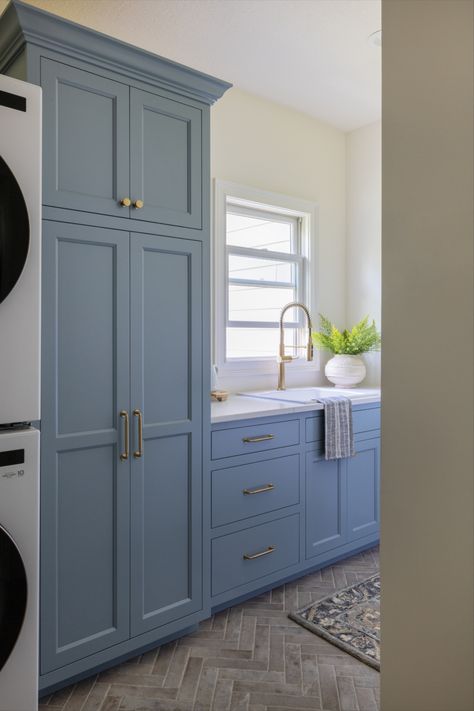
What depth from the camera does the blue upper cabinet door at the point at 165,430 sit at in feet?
6.75

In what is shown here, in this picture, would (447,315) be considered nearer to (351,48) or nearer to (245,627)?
(245,627)

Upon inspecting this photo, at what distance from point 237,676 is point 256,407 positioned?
3.86ft

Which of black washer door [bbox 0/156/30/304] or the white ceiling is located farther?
the white ceiling

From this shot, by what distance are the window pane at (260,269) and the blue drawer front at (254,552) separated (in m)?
1.60

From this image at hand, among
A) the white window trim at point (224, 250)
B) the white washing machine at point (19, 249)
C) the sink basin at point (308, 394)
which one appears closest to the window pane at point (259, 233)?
the white window trim at point (224, 250)

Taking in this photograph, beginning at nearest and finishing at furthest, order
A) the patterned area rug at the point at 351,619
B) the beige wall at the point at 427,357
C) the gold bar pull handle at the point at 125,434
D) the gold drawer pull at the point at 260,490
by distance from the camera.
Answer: the beige wall at the point at 427,357, the gold bar pull handle at the point at 125,434, the patterned area rug at the point at 351,619, the gold drawer pull at the point at 260,490

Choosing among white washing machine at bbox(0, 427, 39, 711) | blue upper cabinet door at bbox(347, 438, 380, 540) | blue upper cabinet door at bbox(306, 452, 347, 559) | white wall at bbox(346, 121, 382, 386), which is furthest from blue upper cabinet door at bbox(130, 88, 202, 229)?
white wall at bbox(346, 121, 382, 386)

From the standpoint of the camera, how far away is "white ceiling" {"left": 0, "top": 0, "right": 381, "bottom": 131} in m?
2.42

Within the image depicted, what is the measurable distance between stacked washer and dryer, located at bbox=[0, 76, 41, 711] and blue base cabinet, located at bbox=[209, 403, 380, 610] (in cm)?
101

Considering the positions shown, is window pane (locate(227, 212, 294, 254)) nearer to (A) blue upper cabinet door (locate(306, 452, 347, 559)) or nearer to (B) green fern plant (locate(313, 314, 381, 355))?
(B) green fern plant (locate(313, 314, 381, 355))

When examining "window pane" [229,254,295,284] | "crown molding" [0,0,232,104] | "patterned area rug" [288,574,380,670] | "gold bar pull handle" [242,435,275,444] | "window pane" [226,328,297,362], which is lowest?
"patterned area rug" [288,574,380,670]

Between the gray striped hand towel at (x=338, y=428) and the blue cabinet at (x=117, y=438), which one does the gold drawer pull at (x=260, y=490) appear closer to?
the blue cabinet at (x=117, y=438)

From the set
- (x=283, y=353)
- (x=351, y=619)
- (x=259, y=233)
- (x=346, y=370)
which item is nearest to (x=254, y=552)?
(x=351, y=619)

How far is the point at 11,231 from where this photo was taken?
1.38 m
